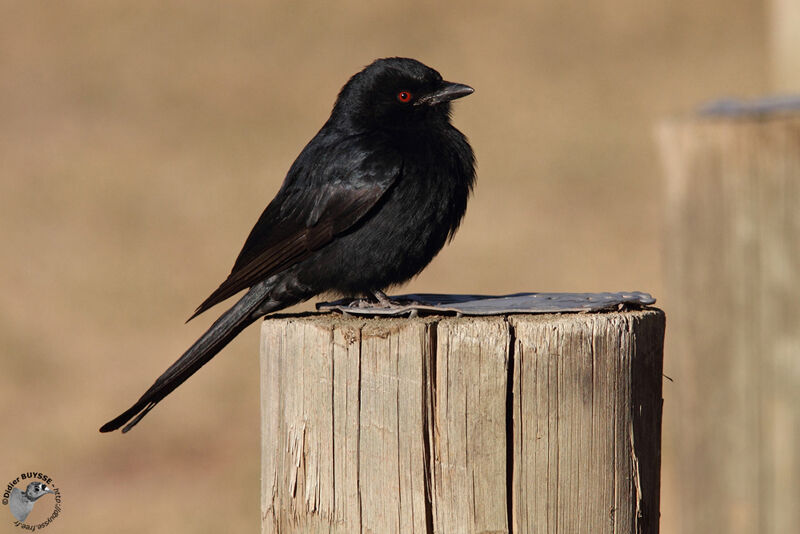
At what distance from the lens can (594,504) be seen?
2998 mm

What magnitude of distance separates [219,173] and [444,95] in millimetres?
8620

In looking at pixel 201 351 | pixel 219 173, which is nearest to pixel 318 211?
pixel 201 351

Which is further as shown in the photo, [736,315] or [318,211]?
[318,211]

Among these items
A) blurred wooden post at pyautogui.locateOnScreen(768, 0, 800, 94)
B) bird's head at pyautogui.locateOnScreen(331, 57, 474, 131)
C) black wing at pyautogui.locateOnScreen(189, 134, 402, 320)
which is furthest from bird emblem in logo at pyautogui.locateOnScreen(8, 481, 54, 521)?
blurred wooden post at pyautogui.locateOnScreen(768, 0, 800, 94)

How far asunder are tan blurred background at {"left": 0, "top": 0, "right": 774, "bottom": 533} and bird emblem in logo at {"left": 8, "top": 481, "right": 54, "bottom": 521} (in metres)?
2.83

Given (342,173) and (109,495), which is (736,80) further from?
(342,173)

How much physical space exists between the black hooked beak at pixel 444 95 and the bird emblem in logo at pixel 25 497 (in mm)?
2321

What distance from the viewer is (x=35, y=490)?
4305 millimetres

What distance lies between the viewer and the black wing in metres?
4.61

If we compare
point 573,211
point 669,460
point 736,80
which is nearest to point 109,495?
point 669,460

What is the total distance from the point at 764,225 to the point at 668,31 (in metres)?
14.6

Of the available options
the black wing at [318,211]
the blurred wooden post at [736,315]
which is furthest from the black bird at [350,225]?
the blurred wooden post at [736,315]

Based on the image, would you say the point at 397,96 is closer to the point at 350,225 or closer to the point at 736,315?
the point at 350,225

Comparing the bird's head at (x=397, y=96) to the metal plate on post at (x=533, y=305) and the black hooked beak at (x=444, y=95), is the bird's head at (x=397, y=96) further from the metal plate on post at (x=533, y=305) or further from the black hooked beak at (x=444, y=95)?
the metal plate on post at (x=533, y=305)
